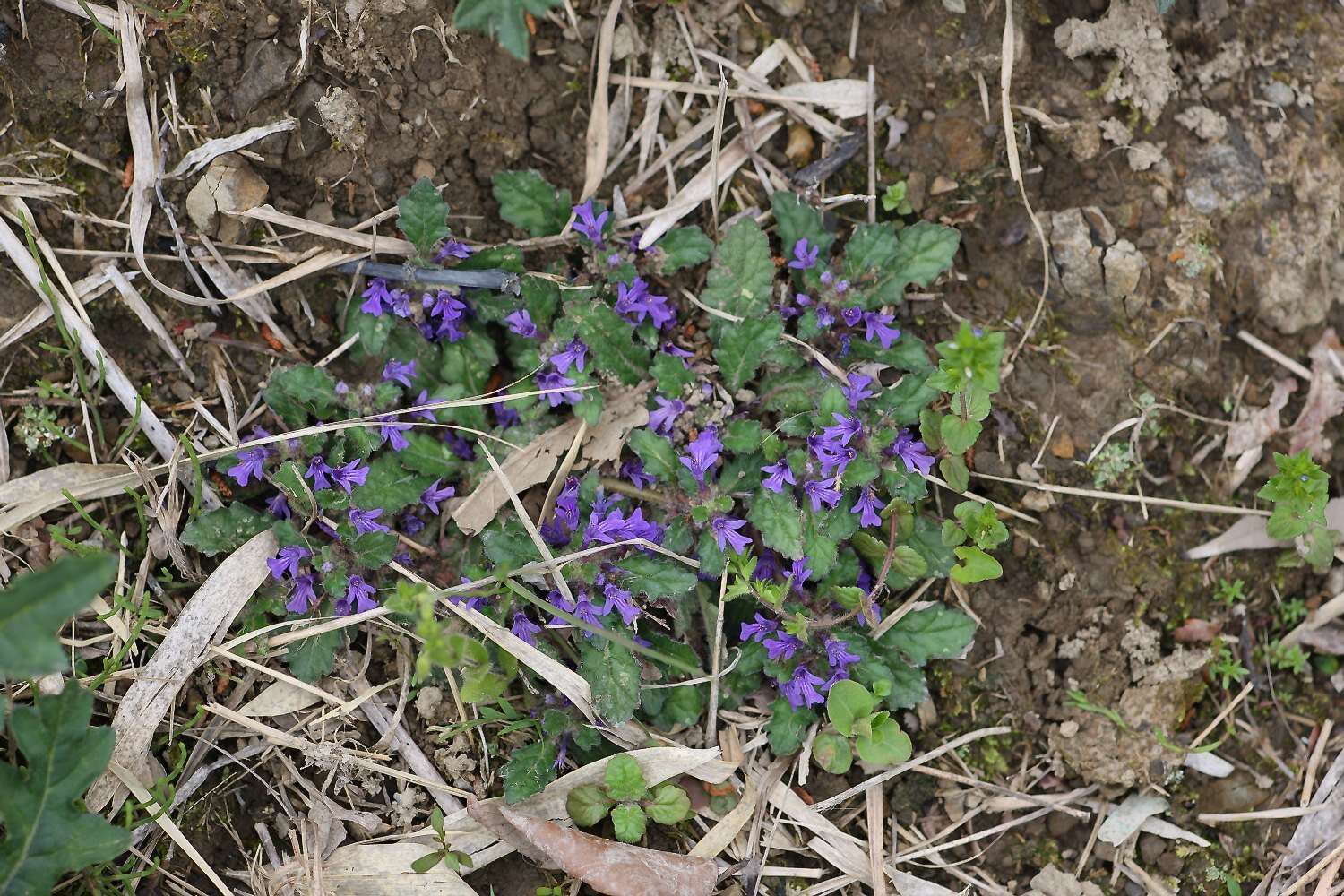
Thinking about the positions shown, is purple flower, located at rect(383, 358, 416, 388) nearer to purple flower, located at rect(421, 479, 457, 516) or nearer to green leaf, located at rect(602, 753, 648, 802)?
purple flower, located at rect(421, 479, 457, 516)

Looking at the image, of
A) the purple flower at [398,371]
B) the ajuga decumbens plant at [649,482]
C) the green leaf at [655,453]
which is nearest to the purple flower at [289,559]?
the ajuga decumbens plant at [649,482]

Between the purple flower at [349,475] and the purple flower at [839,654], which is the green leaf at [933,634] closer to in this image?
the purple flower at [839,654]

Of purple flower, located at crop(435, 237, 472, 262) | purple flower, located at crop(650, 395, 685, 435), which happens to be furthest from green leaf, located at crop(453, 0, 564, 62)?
purple flower, located at crop(650, 395, 685, 435)

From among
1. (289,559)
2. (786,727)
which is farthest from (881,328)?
(289,559)

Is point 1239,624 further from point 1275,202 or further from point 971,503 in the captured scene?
point 1275,202

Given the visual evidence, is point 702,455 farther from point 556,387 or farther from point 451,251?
point 451,251

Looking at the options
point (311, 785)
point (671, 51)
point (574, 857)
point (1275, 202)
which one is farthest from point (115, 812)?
point (1275, 202)
